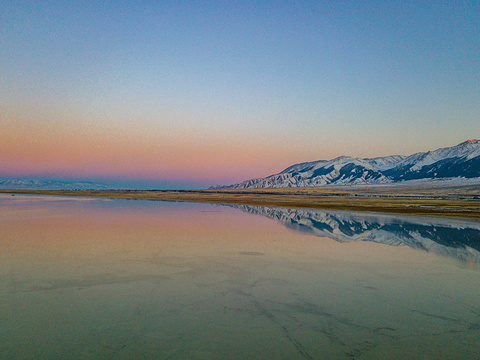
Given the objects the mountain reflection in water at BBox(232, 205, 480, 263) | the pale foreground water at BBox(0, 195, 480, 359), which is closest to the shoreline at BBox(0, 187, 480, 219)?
the mountain reflection in water at BBox(232, 205, 480, 263)

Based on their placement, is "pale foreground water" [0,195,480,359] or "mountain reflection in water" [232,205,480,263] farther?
"mountain reflection in water" [232,205,480,263]

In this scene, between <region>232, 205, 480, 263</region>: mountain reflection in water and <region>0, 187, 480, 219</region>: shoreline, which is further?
<region>0, 187, 480, 219</region>: shoreline

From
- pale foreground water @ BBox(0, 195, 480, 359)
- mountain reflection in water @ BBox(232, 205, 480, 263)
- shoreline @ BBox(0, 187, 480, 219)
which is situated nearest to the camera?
pale foreground water @ BBox(0, 195, 480, 359)

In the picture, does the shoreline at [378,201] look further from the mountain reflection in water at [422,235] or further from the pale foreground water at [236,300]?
the pale foreground water at [236,300]

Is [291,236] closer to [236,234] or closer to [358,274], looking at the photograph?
[236,234]

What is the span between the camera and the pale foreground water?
679cm

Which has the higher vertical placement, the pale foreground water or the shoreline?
the shoreline

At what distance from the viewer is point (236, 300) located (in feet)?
31.6

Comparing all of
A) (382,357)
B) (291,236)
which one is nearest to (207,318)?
(382,357)

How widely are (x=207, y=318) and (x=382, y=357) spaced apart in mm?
4161

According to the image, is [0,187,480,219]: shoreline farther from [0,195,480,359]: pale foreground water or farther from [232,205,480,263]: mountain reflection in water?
[0,195,480,359]: pale foreground water

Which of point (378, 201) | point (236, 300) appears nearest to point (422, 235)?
point (236, 300)

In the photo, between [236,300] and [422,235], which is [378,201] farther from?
[236,300]

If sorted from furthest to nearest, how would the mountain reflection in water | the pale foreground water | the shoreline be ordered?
the shoreline < the mountain reflection in water < the pale foreground water
